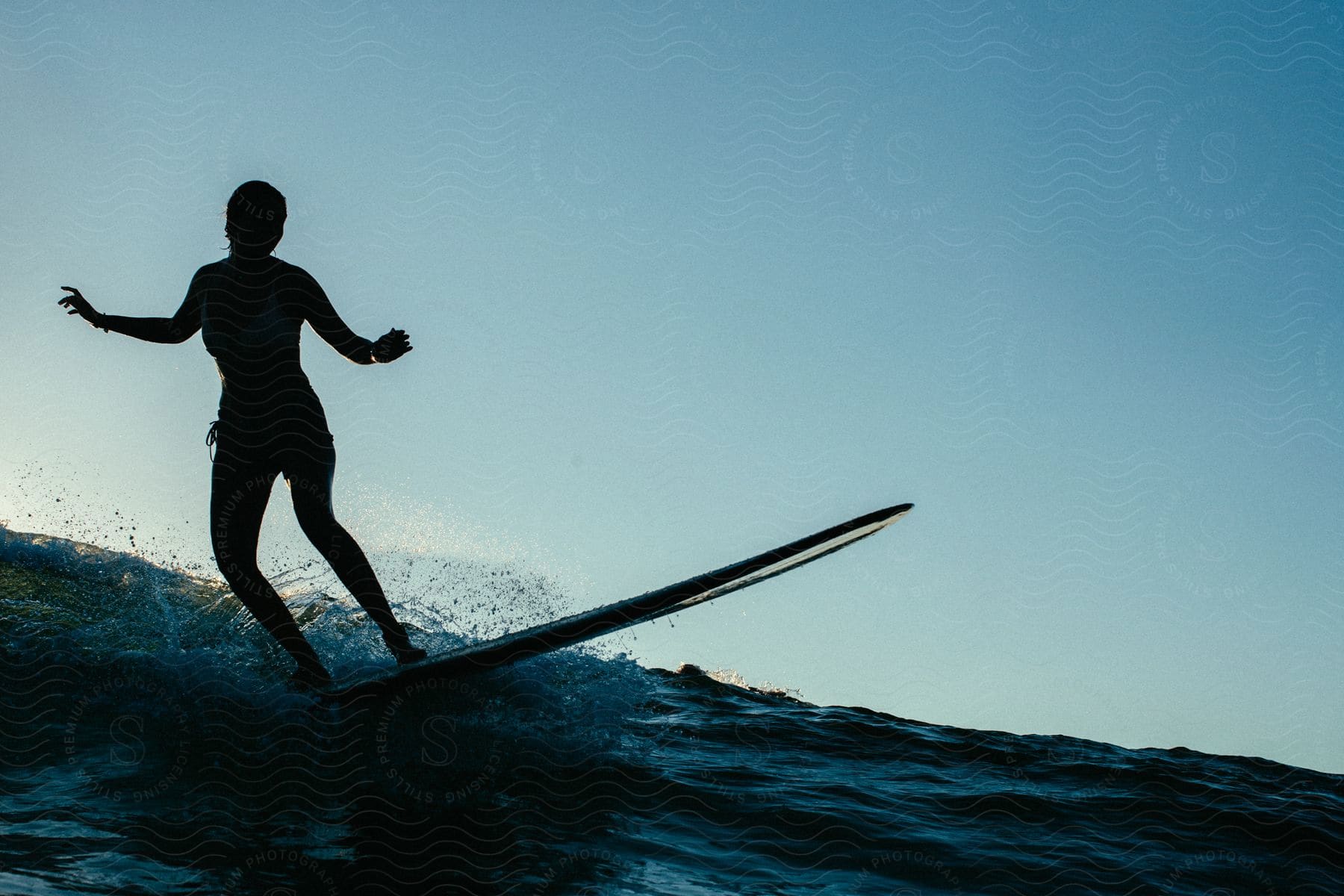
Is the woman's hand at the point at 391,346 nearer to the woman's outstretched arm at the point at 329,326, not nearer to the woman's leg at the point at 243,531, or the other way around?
the woman's outstretched arm at the point at 329,326

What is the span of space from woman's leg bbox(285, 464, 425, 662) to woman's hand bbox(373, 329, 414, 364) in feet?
2.00

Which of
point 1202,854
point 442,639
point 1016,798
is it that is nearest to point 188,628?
point 442,639

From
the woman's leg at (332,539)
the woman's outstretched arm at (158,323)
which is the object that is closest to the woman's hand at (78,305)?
the woman's outstretched arm at (158,323)

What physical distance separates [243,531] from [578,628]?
5.30 ft

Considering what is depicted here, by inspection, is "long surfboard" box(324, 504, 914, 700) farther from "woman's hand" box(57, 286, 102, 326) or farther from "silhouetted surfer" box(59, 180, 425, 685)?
"woman's hand" box(57, 286, 102, 326)

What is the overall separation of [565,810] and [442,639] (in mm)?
2169

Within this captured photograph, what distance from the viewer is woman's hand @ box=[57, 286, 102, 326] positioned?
394 centimetres

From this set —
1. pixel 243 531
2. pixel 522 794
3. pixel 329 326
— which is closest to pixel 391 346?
pixel 329 326

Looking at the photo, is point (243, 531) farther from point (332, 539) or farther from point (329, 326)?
point (329, 326)

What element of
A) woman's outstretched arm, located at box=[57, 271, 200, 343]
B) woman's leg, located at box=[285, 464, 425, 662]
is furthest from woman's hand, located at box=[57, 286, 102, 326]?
woman's leg, located at box=[285, 464, 425, 662]

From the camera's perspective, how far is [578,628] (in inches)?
149

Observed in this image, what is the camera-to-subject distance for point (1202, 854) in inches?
146

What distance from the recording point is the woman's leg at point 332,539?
4020 mm

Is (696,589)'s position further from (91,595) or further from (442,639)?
(91,595)
